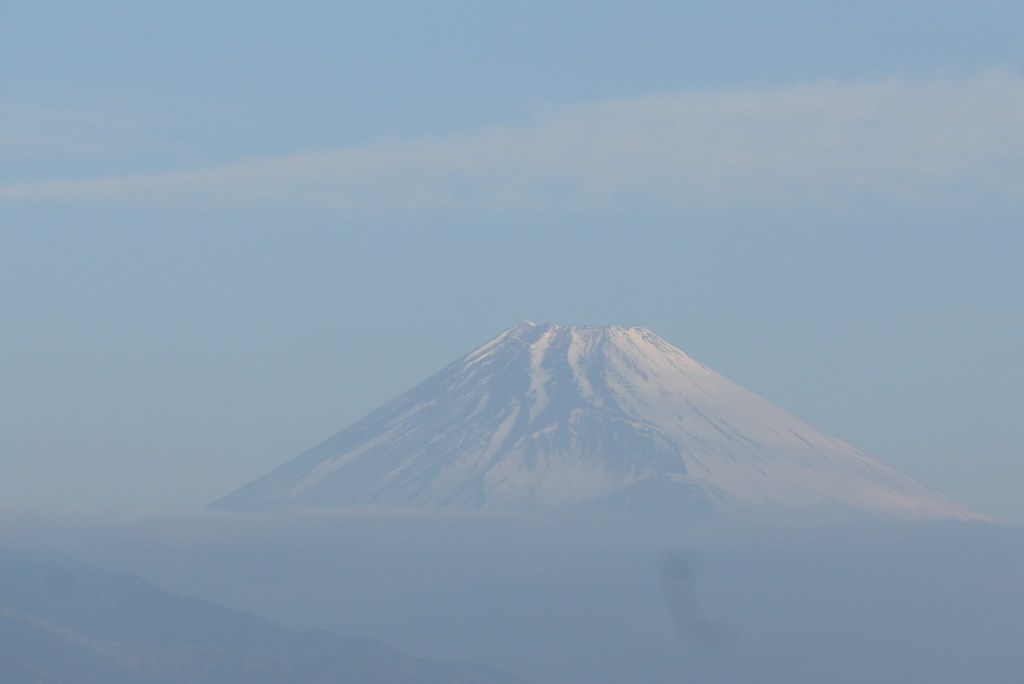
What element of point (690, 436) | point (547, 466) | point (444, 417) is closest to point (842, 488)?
point (690, 436)

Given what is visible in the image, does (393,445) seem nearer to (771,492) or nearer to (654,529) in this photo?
(654,529)

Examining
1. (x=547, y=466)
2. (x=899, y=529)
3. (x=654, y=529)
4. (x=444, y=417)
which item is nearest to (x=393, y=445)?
(x=444, y=417)

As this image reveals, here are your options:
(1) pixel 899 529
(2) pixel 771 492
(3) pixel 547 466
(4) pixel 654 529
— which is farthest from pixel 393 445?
(1) pixel 899 529

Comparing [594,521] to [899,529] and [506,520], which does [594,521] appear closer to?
[506,520]

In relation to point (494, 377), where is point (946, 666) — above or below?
below

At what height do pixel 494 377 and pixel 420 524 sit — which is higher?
pixel 494 377

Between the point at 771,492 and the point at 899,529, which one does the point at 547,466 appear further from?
the point at 899,529

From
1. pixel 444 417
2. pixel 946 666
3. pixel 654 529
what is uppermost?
pixel 444 417

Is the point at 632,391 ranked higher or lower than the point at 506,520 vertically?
higher
